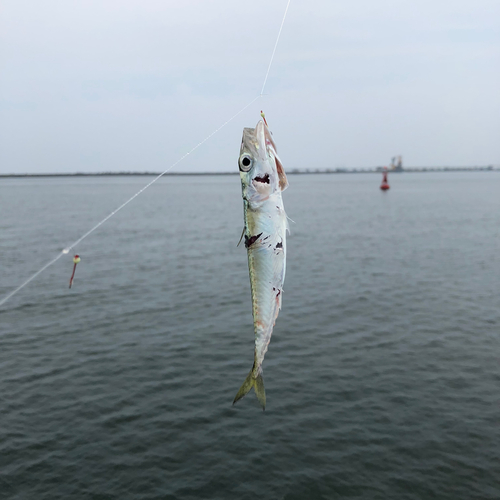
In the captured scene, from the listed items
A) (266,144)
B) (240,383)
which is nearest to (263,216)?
(266,144)

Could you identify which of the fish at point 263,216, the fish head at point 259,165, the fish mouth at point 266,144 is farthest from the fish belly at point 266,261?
the fish mouth at point 266,144

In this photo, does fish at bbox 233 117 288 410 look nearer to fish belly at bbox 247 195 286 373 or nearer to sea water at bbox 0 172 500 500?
fish belly at bbox 247 195 286 373

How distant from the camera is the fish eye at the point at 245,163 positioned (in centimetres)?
550

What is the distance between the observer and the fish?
5.48m

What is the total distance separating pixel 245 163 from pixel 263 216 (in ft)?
2.24

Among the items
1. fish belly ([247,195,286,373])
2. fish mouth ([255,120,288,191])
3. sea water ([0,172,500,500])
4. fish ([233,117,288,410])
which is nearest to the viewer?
fish mouth ([255,120,288,191])

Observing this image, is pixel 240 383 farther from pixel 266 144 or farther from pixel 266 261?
pixel 266 144

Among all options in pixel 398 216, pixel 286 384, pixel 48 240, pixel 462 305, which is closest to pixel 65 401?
pixel 286 384

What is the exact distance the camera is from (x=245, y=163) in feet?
18.1

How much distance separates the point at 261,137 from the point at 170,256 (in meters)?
34.1

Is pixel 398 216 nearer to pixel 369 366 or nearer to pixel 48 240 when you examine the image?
pixel 48 240

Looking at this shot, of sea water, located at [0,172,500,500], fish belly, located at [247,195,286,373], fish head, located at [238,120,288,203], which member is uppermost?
fish head, located at [238,120,288,203]

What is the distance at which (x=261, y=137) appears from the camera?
211 inches

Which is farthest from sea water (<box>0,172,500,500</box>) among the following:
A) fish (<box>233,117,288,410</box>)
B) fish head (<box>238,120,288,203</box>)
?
fish head (<box>238,120,288,203</box>)
